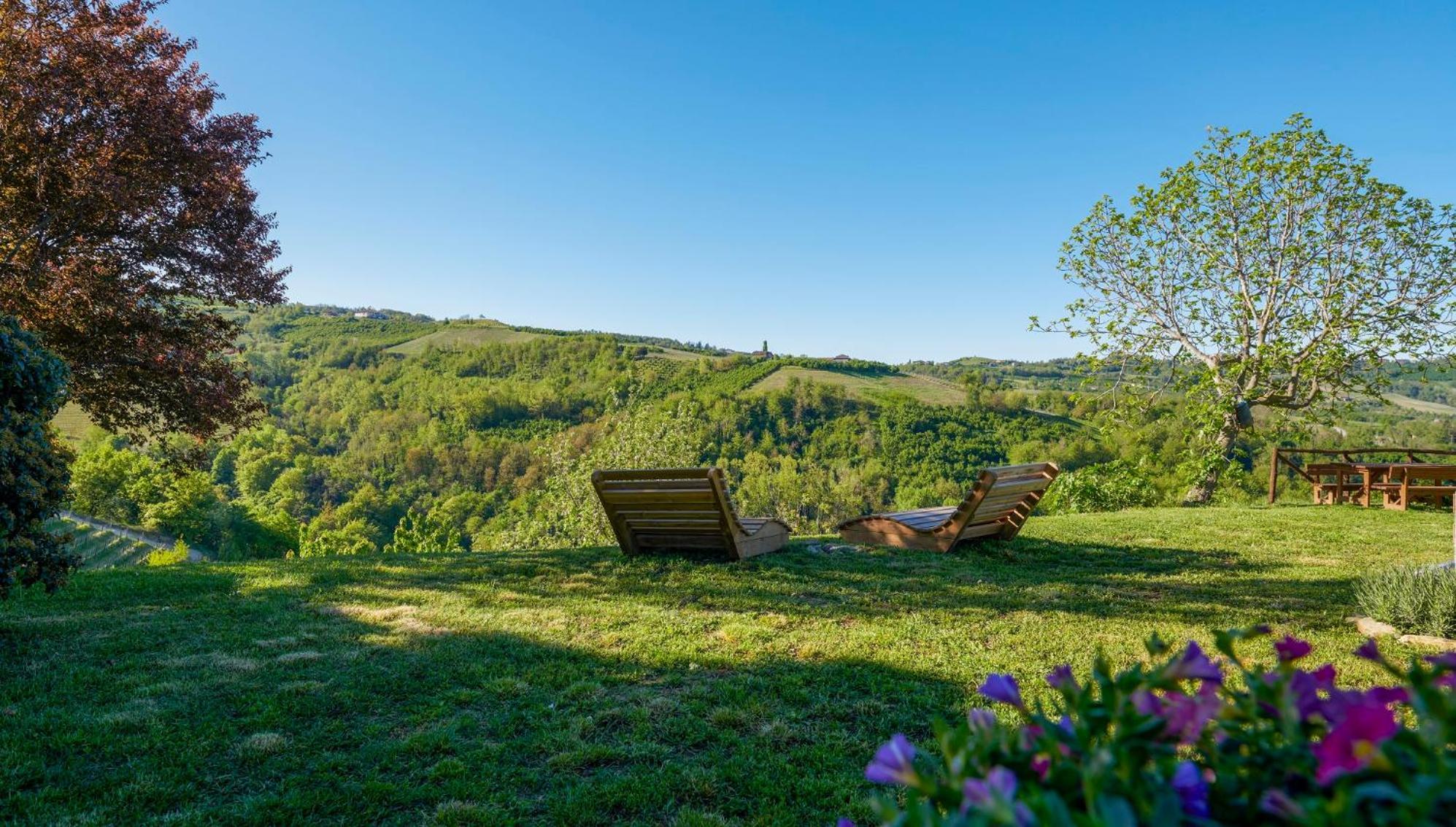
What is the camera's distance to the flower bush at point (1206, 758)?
2.12ft

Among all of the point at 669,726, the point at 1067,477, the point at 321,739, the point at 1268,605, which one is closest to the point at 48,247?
the point at 321,739

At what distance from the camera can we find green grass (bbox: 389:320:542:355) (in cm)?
11375

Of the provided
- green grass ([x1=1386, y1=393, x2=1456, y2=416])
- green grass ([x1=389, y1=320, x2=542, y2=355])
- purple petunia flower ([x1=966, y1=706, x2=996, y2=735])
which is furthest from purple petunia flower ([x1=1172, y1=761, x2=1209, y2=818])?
green grass ([x1=389, y1=320, x2=542, y2=355])

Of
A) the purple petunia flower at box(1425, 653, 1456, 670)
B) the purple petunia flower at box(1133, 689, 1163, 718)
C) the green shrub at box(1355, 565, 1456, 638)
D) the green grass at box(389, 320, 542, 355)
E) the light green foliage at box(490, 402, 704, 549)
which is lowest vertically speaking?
the light green foliage at box(490, 402, 704, 549)

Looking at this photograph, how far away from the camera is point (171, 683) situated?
3.61 meters

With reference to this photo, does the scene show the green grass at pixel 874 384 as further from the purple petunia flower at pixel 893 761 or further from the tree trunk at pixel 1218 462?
A: the purple petunia flower at pixel 893 761

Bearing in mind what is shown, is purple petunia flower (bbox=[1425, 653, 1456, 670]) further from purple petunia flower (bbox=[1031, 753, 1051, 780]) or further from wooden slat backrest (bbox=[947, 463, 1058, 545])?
wooden slat backrest (bbox=[947, 463, 1058, 545])

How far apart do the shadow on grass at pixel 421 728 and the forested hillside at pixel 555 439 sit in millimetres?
4947

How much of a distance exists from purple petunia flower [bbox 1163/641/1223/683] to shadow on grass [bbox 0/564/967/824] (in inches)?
69.0

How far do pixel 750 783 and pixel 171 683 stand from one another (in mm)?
3074

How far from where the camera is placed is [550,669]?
3.86 meters

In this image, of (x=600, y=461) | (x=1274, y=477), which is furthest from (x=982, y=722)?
(x=600, y=461)

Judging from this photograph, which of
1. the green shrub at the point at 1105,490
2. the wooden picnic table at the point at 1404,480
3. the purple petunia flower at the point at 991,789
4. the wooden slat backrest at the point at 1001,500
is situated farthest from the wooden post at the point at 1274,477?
the purple petunia flower at the point at 991,789

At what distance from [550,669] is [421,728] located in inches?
32.4
